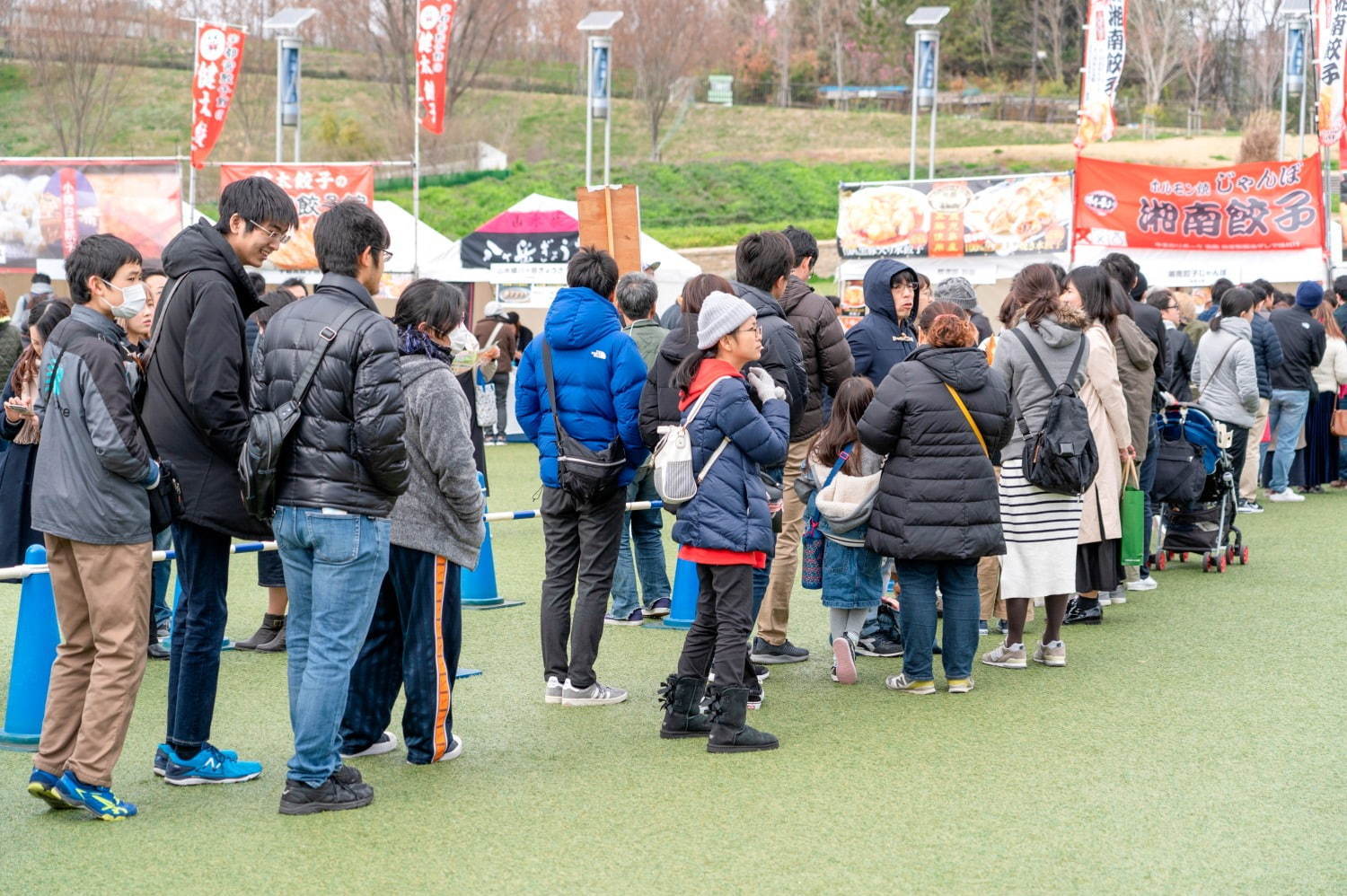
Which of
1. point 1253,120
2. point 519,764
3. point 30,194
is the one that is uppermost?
point 1253,120

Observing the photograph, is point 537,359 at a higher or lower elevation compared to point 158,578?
higher

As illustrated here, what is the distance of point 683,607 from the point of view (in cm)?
738

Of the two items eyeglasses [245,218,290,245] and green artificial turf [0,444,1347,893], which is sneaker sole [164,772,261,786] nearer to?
green artificial turf [0,444,1347,893]

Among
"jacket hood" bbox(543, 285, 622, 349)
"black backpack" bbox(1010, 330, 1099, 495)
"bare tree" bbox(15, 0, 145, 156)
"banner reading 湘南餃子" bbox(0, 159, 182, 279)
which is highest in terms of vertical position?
"bare tree" bbox(15, 0, 145, 156)

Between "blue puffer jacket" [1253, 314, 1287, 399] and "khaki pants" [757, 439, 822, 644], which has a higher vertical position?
"blue puffer jacket" [1253, 314, 1287, 399]

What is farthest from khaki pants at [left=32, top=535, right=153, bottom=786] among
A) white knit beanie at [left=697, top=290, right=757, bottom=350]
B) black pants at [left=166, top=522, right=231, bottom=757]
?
white knit beanie at [left=697, top=290, right=757, bottom=350]

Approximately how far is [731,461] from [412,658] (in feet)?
4.42

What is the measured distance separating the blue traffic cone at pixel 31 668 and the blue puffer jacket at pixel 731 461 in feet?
7.95

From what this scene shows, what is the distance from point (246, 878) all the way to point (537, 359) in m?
2.77

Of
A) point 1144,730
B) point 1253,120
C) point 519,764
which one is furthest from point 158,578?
point 1253,120

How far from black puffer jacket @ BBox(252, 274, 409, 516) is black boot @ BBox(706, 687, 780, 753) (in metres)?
1.61

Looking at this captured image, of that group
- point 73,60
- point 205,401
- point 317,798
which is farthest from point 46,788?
point 73,60

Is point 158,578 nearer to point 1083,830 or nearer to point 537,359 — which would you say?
point 537,359

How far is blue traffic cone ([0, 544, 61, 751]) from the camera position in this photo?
5.31 meters
